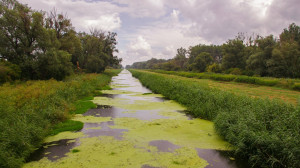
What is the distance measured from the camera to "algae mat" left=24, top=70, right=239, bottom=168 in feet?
17.3

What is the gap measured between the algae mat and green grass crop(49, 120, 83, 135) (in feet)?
1.06

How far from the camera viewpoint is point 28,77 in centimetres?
1975

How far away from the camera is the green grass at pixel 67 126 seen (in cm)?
762

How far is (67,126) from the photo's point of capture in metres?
8.16

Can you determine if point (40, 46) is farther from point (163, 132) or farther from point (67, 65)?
point (163, 132)

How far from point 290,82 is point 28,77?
27.2 metres

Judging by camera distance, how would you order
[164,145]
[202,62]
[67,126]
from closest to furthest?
1. [164,145]
2. [67,126]
3. [202,62]

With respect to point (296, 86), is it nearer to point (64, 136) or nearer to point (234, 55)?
point (64, 136)

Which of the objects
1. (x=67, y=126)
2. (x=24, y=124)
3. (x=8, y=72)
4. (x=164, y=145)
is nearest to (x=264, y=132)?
(x=164, y=145)

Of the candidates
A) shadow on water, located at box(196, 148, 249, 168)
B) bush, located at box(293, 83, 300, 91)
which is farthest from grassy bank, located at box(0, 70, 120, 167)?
bush, located at box(293, 83, 300, 91)

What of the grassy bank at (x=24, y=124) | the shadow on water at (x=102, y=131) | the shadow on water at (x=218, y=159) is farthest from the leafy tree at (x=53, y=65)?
the shadow on water at (x=218, y=159)

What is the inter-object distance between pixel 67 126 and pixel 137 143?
135 inches

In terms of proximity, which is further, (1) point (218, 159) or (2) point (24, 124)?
(2) point (24, 124)

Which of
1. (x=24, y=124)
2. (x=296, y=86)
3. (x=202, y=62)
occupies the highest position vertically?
(x=202, y=62)
